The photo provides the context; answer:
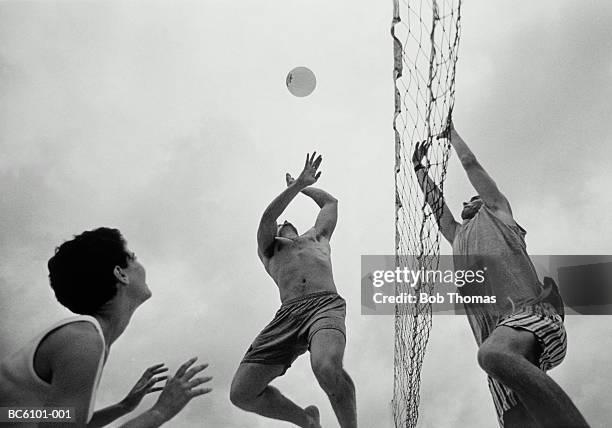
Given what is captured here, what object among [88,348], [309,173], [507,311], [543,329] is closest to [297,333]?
[309,173]

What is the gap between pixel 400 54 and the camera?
2.52 m

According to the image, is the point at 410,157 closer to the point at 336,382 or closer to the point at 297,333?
the point at 297,333

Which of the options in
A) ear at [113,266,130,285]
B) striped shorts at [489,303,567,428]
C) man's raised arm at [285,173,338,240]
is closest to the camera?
ear at [113,266,130,285]

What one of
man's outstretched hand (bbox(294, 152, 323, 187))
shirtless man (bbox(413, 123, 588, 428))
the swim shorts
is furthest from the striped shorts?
man's outstretched hand (bbox(294, 152, 323, 187))

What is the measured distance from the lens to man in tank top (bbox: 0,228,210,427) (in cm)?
117

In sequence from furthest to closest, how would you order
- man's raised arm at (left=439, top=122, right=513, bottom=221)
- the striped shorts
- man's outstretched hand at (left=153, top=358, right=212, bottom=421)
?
man's raised arm at (left=439, top=122, right=513, bottom=221), the striped shorts, man's outstretched hand at (left=153, top=358, right=212, bottom=421)

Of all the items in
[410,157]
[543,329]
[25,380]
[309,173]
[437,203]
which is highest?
[410,157]

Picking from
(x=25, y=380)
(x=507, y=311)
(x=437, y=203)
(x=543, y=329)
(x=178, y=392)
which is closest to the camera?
(x=25, y=380)

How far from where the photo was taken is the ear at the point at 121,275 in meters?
1.50

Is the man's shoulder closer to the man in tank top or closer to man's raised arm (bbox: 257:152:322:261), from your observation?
the man in tank top

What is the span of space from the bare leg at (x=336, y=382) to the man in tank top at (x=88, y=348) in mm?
878

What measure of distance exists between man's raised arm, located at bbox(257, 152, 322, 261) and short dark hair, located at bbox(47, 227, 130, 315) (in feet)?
4.54

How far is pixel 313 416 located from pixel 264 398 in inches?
9.1

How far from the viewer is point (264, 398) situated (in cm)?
264
